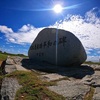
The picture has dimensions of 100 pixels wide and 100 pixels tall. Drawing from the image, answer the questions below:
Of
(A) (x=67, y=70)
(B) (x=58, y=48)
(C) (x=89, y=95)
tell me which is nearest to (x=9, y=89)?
(C) (x=89, y=95)

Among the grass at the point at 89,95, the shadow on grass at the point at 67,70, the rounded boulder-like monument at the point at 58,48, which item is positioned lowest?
the grass at the point at 89,95

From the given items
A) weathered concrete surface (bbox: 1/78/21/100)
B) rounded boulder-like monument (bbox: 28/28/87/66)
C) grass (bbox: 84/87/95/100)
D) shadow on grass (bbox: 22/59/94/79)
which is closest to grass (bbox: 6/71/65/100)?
weathered concrete surface (bbox: 1/78/21/100)

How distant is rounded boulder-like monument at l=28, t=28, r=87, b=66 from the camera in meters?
10.5

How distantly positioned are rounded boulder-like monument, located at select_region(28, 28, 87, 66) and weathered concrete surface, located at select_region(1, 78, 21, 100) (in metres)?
4.95

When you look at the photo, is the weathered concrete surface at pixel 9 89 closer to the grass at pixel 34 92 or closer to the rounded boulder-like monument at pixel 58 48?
the grass at pixel 34 92

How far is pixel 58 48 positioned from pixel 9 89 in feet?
20.5

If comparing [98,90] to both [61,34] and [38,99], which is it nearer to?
[38,99]

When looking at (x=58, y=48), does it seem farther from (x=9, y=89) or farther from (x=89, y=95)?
(x=89, y=95)

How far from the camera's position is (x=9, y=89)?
5496mm

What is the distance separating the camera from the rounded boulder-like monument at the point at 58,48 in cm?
1048

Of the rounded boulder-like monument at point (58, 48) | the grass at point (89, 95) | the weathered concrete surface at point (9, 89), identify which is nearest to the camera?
the grass at point (89, 95)

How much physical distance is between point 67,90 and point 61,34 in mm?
6431

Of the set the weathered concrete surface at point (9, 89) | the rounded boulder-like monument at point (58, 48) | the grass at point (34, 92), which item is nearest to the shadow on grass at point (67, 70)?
the rounded boulder-like monument at point (58, 48)

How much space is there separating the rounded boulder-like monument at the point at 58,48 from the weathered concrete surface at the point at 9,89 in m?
4.95
